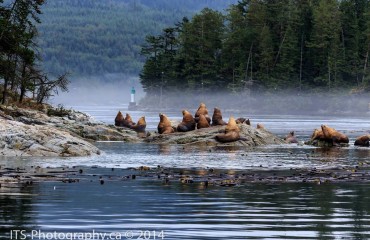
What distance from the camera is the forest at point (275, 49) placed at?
156 meters

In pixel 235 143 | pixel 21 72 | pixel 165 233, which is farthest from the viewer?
pixel 21 72

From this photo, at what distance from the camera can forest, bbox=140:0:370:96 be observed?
512 feet

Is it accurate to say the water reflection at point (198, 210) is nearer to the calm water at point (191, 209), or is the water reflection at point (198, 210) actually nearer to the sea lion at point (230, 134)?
the calm water at point (191, 209)

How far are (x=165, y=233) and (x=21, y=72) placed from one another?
151ft

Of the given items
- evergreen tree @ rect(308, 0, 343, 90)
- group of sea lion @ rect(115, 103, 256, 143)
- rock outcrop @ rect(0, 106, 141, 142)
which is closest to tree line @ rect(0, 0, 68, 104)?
rock outcrop @ rect(0, 106, 141, 142)

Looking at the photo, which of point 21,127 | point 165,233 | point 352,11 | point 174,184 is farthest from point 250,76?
point 165,233

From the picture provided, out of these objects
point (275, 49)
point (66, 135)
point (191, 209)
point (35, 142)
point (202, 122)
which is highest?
point (275, 49)

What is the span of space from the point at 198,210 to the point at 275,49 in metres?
141

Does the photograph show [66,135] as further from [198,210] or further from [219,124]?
[198,210]

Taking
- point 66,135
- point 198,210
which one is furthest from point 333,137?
point 198,210

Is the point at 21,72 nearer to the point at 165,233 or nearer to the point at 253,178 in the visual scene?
the point at 253,178

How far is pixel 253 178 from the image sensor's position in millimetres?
31516

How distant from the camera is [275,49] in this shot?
16300 cm

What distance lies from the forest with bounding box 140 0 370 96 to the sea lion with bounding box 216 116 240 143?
3899 inches
